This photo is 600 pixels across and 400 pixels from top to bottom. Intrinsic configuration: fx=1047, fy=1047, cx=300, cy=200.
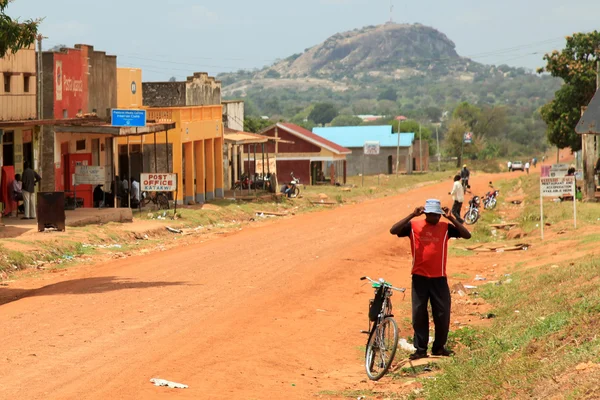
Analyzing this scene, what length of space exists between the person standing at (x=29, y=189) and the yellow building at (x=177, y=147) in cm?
1024

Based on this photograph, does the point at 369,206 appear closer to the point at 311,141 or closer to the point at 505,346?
the point at 311,141

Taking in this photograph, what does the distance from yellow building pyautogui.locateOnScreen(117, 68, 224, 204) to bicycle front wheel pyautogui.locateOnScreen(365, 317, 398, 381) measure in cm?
2934

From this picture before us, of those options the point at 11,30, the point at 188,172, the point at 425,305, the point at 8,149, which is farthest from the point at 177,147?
the point at 425,305

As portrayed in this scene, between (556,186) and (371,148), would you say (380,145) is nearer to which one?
(371,148)

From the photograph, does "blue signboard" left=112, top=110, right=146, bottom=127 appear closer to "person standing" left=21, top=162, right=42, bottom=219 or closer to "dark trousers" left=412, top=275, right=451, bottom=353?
"person standing" left=21, top=162, right=42, bottom=219

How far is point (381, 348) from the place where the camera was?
11922mm

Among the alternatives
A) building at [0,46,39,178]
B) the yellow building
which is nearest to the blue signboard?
building at [0,46,39,178]

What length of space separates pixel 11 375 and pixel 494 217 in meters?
30.9

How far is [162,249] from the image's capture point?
27297 millimetres

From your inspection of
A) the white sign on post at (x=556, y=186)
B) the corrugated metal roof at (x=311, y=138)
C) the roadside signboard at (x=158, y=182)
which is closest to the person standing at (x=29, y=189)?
the roadside signboard at (x=158, y=182)

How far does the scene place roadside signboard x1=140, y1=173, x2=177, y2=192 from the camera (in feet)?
115

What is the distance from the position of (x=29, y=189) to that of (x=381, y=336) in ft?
67.7

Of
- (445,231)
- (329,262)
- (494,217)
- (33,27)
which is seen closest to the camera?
(445,231)

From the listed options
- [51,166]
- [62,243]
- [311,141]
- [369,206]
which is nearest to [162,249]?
[62,243]
